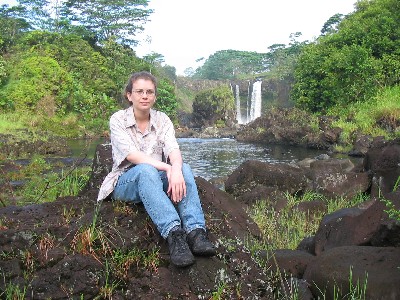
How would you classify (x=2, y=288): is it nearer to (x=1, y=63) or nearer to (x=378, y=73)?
(x=378, y=73)

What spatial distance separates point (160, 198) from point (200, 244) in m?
0.49

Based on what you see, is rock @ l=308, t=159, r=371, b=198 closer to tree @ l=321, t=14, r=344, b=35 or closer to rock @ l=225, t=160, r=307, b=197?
rock @ l=225, t=160, r=307, b=197

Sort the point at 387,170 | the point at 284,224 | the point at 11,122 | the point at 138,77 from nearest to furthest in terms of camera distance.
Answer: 1. the point at 138,77
2. the point at 284,224
3. the point at 387,170
4. the point at 11,122

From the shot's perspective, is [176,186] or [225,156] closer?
[176,186]

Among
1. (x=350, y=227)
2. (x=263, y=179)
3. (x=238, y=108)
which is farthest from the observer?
(x=238, y=108)

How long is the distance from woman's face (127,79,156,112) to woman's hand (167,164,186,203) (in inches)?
32.1

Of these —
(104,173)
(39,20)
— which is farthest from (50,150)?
(39,20)

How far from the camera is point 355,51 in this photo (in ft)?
83.3

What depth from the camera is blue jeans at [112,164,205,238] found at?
320 cm

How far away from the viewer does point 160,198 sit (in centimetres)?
326

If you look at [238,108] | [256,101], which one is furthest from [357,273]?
[256,101]

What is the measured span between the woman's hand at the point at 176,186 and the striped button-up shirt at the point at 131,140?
0.55m

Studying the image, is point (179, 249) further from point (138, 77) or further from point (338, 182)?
point (338, 182)

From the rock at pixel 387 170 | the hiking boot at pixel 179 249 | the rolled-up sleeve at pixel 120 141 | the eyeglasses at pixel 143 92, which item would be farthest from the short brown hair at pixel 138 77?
the rock at pixel 387 170
